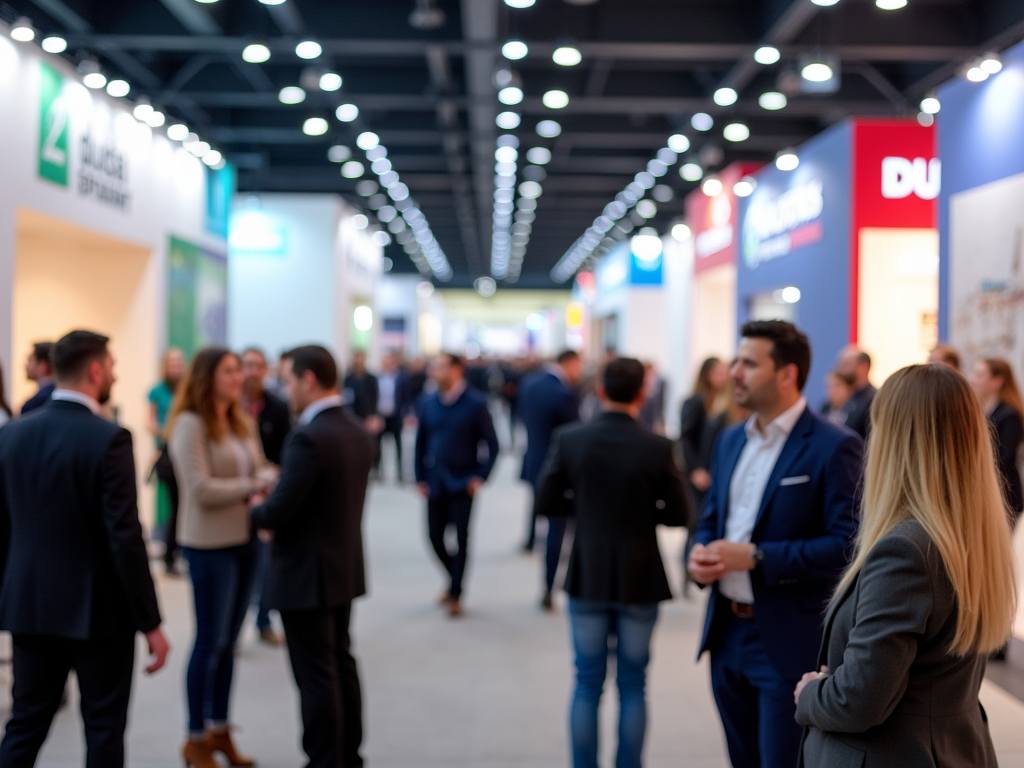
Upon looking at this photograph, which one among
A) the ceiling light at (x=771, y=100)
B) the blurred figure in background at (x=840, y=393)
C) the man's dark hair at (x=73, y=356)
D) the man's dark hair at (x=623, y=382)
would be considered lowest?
the blurred figure in background at (x=840, y=393)

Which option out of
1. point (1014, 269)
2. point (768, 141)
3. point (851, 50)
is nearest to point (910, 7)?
point (851, 50)

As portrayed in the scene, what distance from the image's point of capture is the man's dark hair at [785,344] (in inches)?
113

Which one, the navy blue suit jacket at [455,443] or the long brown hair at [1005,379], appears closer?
the long brown hair at [1005,379]

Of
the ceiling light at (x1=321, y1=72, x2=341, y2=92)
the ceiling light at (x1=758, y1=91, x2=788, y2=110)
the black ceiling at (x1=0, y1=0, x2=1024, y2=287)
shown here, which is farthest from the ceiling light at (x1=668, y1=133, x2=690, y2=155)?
the ceiling light at (x1=321, y1=72, x2=341, y2=92)

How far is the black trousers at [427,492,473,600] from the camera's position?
6441 millimetres

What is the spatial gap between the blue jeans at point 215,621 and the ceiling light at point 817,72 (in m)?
5.86

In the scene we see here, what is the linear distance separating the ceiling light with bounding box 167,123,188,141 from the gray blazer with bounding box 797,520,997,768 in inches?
348

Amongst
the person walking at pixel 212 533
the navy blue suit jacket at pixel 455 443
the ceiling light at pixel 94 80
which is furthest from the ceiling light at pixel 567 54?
the person walking at pixel 212 533

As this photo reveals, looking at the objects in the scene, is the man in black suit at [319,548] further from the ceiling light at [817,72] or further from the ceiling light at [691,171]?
the ceiling light at [691,171]

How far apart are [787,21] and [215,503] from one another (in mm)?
6044

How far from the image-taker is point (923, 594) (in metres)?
1.71

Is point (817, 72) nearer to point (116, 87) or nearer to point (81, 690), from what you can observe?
point (116, 87)

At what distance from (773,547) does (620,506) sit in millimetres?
905

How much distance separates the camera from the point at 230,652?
3.99 meters
